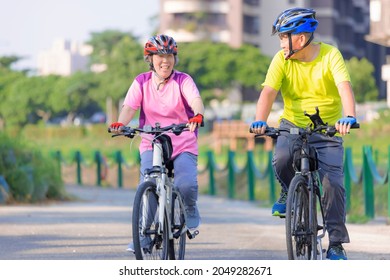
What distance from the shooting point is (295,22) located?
30.0 ft

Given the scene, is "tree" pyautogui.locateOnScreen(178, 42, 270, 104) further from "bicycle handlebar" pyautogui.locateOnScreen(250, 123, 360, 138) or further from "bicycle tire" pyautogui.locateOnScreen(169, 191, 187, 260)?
"bicycle handlebar" pyautogui.locateOnScreen(250, 123, 360, 138)

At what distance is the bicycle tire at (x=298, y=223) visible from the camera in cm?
865

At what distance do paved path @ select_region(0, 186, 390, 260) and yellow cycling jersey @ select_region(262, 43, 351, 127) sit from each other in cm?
190

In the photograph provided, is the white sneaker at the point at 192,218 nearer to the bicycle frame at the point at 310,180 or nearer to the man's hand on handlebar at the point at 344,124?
the bicycle frame at the point at 310,180

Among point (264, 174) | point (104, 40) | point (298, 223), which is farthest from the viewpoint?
point (104, 40)

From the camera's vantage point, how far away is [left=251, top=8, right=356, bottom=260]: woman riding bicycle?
29.9 ft

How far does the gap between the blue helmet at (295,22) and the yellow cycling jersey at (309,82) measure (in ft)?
0.55

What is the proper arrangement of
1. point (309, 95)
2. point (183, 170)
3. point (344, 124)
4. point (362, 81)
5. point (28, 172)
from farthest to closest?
point (362, 81) < point (28, 172) < point (183, 170) < point (309, 95) < point (344, 124)

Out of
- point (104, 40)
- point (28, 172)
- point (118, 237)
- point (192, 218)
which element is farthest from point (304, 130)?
point (104, 40)

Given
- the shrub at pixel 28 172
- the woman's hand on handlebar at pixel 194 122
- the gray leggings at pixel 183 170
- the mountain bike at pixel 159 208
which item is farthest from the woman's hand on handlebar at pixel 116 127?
the shrub at pixel 28 172

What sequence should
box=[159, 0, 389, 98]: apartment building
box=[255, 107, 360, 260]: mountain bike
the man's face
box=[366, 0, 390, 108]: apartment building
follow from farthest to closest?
box=[159, 0, 389, 98]: apartment building
box=[366, 0, 390, 108]: apartment building
the man's face
box=[255, 107, 360, 260]: mountain bike

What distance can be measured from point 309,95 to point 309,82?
0.28 feet

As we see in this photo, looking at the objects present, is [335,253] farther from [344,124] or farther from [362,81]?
[362,81]

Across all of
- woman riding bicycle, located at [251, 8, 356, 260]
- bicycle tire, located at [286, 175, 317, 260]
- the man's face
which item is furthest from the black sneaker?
the man's face
